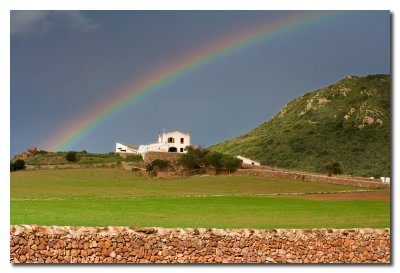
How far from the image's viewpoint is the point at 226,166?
6222 centimetres

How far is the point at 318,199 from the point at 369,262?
18410 mm

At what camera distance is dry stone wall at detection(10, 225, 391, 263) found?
1653 cm

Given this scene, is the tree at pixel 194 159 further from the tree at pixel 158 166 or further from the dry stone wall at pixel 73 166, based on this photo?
the dry stone wall at pixel 73 166

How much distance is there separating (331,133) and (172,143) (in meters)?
19.8

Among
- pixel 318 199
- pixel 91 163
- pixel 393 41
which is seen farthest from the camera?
pixel 91 163

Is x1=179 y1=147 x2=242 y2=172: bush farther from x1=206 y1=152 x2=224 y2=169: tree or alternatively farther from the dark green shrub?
the dark green shrub

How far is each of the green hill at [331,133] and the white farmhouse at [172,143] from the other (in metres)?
8.99

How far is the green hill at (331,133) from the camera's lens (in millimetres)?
66562

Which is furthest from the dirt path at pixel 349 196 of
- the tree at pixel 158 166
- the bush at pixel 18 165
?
the bush at pixel 18 165

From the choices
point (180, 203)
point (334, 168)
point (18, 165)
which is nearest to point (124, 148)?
point (18, 165)

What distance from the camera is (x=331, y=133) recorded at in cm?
7688

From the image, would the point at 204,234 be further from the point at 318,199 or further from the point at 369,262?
the point at 318,199

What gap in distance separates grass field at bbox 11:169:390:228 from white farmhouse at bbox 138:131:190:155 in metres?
11.2
